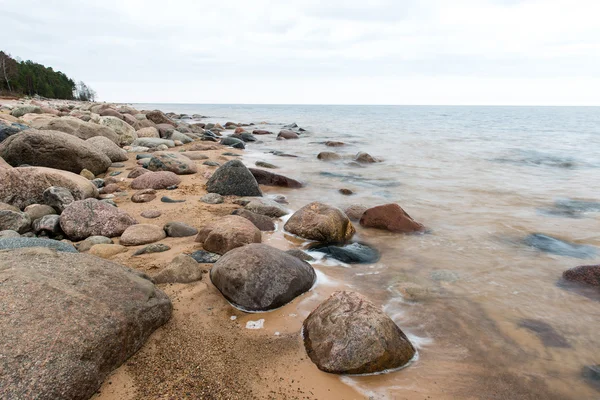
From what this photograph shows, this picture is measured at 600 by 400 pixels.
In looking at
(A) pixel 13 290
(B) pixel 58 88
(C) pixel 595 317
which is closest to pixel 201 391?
(A) pixel 13 290

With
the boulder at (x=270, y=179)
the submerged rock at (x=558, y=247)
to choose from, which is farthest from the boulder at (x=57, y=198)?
the submerged rock at (x=558, y=247)

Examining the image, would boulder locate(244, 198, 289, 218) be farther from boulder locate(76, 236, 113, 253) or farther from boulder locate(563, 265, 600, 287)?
boulder locate(563, 265, 600, 287)

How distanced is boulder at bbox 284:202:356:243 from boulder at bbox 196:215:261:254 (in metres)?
0.84

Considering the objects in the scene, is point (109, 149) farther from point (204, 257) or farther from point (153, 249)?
point (204, 257)

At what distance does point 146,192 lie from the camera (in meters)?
6.73

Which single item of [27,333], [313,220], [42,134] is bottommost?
[313,220]

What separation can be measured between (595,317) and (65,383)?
482cm

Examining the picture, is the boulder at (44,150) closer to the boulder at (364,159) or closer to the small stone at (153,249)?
the small stone at (153,249)

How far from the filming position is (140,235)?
4.68 m

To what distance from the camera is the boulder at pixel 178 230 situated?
498 centimetres

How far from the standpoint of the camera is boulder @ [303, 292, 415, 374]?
2721mm

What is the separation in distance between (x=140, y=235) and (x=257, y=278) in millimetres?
2099

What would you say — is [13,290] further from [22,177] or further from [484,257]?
[484,257]

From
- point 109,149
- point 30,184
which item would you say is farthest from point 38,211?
point 109,149
